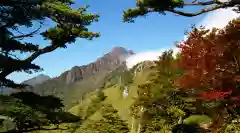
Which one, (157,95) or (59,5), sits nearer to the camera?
(59,5)

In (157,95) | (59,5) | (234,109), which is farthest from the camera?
(157,95)

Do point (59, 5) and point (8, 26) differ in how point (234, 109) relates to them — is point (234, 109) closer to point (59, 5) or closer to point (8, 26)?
point (59, 5)

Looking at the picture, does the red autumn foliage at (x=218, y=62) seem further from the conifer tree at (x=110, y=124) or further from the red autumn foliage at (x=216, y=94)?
the conifer tree at (x=110, y=124)

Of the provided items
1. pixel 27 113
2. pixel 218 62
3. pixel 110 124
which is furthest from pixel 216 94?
pixel 110 124

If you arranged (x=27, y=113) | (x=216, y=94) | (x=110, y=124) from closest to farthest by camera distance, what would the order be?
(x=27, y=113)
(x=216, y=94)
(x=110, y=124)

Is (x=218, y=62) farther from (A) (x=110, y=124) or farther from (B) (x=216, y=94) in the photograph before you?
(A) (x=110, y=124)

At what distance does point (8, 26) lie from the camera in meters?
9.48

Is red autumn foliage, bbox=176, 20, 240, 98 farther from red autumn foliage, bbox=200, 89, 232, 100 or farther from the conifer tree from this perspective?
the conifer tree

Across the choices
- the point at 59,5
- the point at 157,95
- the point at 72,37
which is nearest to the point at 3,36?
the point at 59,5

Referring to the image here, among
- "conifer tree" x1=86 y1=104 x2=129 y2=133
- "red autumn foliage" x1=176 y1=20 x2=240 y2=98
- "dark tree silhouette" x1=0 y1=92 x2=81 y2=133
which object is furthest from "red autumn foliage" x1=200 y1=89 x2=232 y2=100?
"conifer tree" x1=86 y1=104 x2=129 y2=133

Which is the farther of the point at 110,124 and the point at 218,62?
the point at 110,124

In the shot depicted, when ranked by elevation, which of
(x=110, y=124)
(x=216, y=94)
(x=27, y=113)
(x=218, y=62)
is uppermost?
(x=218, y=62)

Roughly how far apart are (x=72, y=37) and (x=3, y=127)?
7.17 meters

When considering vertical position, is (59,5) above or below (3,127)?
above
